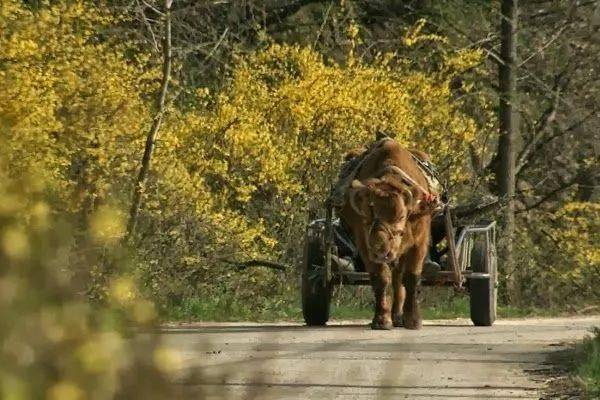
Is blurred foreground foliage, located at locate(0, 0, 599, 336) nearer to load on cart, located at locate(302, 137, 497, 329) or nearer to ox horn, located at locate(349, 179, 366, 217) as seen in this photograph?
load on cart, located at locate(302, 137, 497, 329)

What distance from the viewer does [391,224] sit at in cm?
1866

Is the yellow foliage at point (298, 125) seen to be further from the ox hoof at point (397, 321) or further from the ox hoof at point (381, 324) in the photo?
the ox hoof at point (381, 324)

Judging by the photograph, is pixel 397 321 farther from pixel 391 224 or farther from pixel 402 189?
pixel 402 189

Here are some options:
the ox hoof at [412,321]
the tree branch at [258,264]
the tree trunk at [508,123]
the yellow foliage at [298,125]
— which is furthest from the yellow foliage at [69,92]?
the tree trunk at [508,123]

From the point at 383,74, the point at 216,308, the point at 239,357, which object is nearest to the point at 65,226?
the point at 239,357

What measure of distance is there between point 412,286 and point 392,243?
0.83m

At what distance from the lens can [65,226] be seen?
14.9 feet

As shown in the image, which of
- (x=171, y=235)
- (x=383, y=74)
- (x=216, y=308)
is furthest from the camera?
(x=383, y=74)

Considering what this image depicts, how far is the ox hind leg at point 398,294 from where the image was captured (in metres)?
19.2

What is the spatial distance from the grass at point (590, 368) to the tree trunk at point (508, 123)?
17.5 metres

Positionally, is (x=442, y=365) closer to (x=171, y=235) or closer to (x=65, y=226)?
(x=65, y=226)

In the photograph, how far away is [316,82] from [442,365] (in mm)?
15353

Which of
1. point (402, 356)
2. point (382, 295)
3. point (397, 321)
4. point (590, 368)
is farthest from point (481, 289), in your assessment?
point (402, 356)

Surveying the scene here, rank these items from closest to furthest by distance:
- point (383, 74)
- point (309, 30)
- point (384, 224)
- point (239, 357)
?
point (239, 357), point (384, 224), point (383, 74), point (309, 30)
